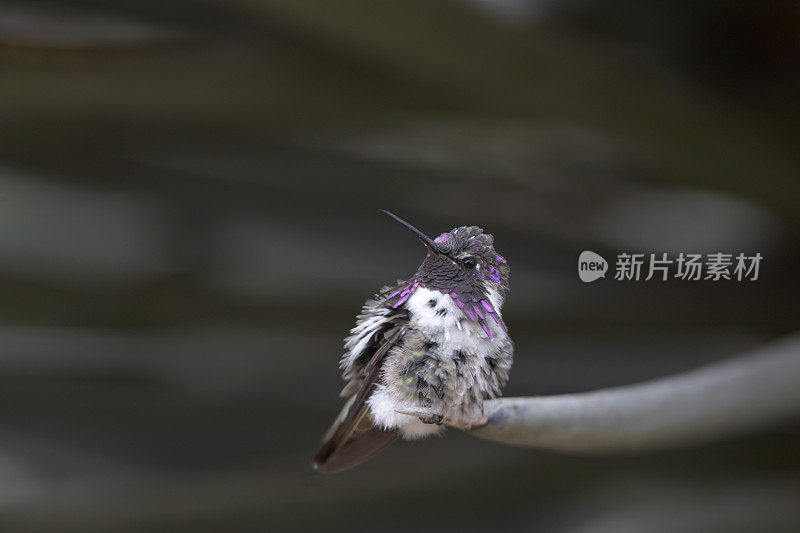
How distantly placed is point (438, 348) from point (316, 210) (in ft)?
0.86

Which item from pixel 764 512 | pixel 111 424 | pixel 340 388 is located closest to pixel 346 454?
pixel 340 388

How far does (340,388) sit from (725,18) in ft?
2.13

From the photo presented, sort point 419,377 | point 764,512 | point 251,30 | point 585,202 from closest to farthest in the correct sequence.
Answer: point 419,377 → point 251,30 → point 585,202 → point 764,512

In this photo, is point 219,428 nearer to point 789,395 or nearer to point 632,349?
point 632,349

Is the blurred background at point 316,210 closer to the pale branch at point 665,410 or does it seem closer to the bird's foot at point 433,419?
the pale branch at point 665,410

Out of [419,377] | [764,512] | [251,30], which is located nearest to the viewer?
[419,377]

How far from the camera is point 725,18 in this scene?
75 cm

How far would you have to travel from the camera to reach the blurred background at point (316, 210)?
2.15ft

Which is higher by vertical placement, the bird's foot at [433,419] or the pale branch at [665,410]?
the pale branch at [665,410]

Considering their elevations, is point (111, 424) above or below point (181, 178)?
below

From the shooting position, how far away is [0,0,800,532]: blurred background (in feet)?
2.15

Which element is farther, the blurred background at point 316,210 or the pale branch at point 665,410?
the blurred background at point 316,210

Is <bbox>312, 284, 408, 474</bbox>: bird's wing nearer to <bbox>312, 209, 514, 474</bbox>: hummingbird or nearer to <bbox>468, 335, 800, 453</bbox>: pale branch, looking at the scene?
<bbox>312, 209, 514, 474</bbox>: hummingbird

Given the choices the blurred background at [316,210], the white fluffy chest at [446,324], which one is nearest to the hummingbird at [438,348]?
the white fluffy chest at [446,324]
